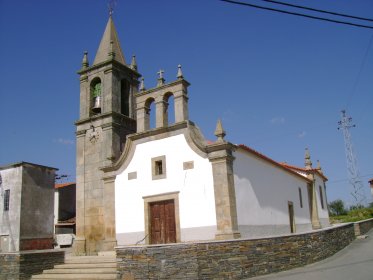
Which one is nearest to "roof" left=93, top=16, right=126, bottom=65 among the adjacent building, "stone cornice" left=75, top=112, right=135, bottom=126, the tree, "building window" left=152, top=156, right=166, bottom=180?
"stone cornice" left=75, top=112, right=135, bottom=126

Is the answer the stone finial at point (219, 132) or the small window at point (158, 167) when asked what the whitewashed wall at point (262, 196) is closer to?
the stone finial at point (219, 132)

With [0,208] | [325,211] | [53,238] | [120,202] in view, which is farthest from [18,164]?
[325,211]

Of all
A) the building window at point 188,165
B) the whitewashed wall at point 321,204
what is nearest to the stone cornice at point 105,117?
the building window at point 188,165

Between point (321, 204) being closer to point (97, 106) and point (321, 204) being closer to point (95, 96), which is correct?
point (97, 106)

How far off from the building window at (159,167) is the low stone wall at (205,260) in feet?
17.6

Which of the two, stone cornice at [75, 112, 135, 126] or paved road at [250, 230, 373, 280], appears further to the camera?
stone cornice at [75, 112, 135, 126]

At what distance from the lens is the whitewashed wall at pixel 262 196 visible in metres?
14.4

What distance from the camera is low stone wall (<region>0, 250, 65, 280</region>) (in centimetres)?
1208

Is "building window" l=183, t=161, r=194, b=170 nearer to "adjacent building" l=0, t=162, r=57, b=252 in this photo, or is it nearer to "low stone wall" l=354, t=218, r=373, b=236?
"low stone wall" l=354, t=218, r=373, b=236

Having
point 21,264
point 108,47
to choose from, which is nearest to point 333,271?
point 21,264

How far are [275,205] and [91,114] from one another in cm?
1092

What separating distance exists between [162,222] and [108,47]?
11458 millimetres

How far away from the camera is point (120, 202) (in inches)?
631

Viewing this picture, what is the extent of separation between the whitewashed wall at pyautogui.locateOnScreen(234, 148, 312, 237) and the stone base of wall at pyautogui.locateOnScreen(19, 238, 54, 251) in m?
17.2
